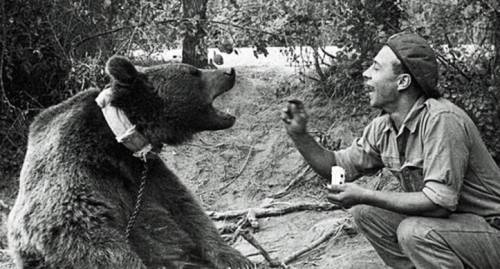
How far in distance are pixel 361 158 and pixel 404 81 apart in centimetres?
71

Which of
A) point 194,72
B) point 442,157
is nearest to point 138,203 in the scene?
point 194,72

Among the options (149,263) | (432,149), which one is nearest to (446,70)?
(432,149)

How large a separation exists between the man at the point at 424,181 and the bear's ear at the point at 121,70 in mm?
1574

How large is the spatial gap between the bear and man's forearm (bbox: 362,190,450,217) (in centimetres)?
137

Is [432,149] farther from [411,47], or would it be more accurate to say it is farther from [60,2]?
[60,2]

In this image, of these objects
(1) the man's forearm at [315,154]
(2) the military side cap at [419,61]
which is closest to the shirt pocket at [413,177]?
(2) the military side cap at [419,61]

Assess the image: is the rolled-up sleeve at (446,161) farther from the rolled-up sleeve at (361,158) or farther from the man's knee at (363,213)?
the rolled-up sleeve at (361,158)

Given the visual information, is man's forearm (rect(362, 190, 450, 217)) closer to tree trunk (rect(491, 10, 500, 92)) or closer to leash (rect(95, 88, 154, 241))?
leash (rect(95, 88, 154, 241))

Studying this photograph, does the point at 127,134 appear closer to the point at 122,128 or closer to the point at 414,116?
the point at 122,128

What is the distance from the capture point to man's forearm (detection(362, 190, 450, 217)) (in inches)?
175

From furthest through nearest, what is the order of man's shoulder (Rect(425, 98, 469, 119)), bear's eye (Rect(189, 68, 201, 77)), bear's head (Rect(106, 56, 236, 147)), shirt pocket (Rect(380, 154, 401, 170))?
bear's eye (Rect(189, 68, 201, 77)), bear's head (Rect(106, 56, 236, 147)), shirt pocket (Rect(380, 154, 401, 170)), man's shoulder (Rect(425, 98, 469, 119))

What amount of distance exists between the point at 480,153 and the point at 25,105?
5.70m

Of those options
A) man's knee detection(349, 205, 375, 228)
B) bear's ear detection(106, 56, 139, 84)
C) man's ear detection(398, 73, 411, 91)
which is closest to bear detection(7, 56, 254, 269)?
bear's ear detection(106, 56, 139, 84)

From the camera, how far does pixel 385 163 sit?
5.01 meters
